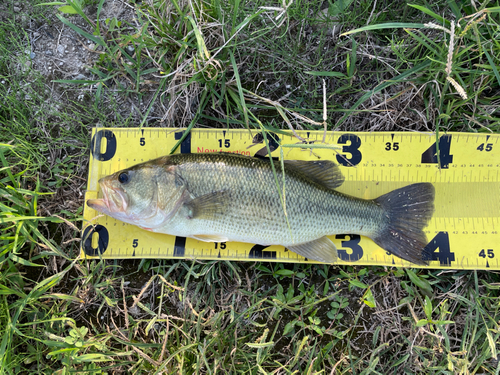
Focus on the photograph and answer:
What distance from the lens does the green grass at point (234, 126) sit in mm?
2945

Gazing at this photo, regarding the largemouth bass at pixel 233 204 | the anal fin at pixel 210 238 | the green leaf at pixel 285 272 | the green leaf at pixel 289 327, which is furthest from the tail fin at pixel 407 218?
the anal fin at pixel 210 238

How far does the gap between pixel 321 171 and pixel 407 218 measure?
104cm

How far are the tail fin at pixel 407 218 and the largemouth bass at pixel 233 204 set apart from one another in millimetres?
120

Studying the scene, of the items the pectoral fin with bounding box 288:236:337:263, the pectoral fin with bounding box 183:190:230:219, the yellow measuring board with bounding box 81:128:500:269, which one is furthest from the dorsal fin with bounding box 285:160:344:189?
the pectoral fin with bounding box 183:190:230:219

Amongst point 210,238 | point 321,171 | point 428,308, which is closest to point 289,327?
point 210,238

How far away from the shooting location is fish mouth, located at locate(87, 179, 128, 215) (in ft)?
9.27

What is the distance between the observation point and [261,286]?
10.6 ft

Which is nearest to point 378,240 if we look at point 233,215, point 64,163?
point 233,215

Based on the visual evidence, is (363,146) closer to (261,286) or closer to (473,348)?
(261,286)

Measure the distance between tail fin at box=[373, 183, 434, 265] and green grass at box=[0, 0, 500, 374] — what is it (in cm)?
29

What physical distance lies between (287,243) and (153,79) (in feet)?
7.96

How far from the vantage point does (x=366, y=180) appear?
3254mm

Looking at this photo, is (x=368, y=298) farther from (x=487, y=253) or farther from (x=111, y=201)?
(x=111, y=201)

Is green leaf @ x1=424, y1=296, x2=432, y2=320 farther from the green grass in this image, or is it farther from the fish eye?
the fish eye
